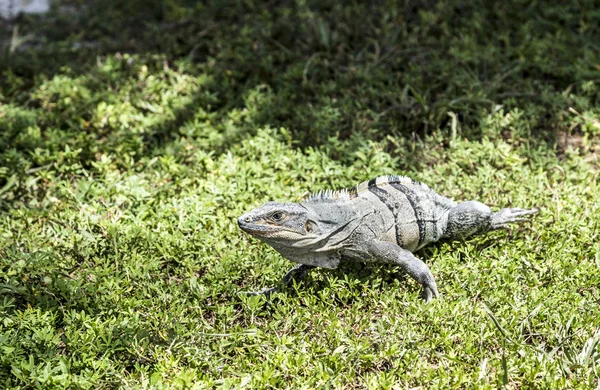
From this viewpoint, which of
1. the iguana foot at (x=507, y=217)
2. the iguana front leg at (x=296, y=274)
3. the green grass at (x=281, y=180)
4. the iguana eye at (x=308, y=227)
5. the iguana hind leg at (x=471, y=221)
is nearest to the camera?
the green grass at (x=281, y=180)

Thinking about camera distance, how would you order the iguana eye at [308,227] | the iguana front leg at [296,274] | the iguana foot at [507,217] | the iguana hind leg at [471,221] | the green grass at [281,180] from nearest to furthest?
1. the green grass at [281,180]
2. the iguana eye at [308,227]
3. the iguana front leg at [296,274]
4. the iguana hind leg at [471,221]
5. the iguana foot at [507,217]

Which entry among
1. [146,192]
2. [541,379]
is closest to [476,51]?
[146,192]

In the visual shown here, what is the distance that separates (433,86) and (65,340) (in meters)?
3.98

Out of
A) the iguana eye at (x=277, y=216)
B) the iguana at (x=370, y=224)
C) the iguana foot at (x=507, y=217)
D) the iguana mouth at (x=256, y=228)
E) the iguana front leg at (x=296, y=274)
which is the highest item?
the iguana eye at (x=277, y=216)

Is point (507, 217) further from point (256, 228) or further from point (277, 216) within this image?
point (256, 228)

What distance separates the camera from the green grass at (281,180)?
380cm

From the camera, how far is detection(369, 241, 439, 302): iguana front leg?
13.6ft

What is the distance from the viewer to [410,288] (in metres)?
4.33

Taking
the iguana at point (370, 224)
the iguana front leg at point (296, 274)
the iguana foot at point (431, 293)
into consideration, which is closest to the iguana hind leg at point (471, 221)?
the iguana at point (370, 224)

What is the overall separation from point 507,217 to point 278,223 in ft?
5.42

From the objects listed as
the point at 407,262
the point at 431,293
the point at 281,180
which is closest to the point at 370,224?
the point at 407,262

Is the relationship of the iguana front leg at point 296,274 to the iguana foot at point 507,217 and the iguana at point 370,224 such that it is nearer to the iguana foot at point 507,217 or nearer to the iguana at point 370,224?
the iguana at point 370,224

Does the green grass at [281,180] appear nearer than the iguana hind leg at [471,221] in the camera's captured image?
Yes

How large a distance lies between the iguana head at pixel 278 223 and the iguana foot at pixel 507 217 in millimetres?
1331
